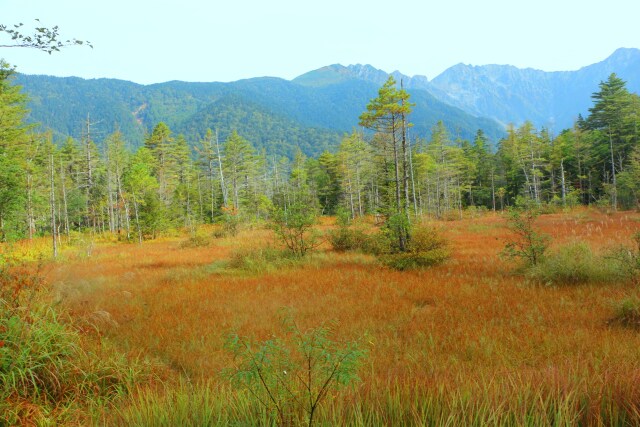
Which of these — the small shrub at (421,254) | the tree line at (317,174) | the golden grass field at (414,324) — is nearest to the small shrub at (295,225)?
the golden grass field at (414,324)

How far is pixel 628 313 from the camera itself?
5.23 meters

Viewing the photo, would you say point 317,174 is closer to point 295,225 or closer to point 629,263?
point 295,225

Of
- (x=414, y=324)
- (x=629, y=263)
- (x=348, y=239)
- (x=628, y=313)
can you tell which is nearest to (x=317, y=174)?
(x=348, y=239)

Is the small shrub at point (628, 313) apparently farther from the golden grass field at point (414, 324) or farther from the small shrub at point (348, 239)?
the small shrub at point (348, 239)

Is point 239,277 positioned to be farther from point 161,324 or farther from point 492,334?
point 492,334

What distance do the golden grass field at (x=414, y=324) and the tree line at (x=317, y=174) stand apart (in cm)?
1715

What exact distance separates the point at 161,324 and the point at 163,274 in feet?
20.9

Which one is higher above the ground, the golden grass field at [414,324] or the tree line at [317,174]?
the tree line at [317,174]

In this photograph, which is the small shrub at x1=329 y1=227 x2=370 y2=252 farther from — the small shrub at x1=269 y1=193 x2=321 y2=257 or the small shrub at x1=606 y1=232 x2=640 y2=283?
the small shrub at x1=606 y1=232 x2=640 y2=283

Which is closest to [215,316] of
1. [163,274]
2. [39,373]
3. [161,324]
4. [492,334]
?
[161,324]

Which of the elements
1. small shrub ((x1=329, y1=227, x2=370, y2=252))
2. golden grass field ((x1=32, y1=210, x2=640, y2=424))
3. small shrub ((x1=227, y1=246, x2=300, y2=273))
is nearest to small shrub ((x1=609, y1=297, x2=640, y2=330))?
golden grass field ((x1=32, y1=210, x2=640, y2=424))

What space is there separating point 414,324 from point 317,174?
55973 mm

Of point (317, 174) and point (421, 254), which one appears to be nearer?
point (421, 254)

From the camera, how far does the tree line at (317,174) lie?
30.9m
